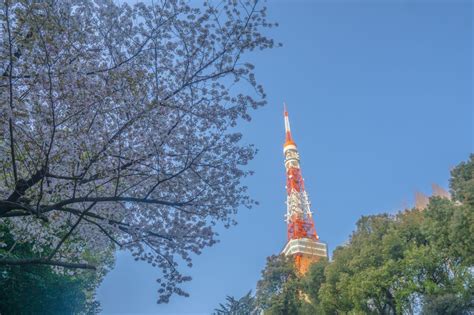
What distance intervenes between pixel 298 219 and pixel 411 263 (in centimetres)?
2876

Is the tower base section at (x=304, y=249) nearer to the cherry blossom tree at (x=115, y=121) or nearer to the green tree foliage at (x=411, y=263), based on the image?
the green tree foliage at (x=411, y=263)

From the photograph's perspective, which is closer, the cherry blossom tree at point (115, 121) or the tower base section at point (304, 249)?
the cherry blossom tree at point (115, 121)

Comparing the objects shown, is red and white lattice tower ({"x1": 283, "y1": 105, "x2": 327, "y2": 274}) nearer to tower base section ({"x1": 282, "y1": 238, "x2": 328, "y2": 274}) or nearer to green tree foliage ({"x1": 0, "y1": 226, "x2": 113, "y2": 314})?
tower base section ({"x1": 282, "y1": 238, "x2": 328, "y2": 274})

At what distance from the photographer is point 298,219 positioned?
1748 inches

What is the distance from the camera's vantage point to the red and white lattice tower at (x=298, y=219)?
40.5 metres

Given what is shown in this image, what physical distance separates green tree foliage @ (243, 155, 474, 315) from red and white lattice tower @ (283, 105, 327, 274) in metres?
19.5

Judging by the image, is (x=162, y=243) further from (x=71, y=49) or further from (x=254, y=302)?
(x=254, y=302)

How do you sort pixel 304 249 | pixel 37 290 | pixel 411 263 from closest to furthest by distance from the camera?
pixel 37 290 < pixel 411 263 < pixel 304 249

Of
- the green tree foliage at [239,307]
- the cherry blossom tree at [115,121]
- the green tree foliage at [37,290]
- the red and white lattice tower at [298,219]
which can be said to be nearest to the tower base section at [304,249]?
the red and white lattice tower at [298,219]

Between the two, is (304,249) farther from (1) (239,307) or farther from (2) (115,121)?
(2) (115,121)

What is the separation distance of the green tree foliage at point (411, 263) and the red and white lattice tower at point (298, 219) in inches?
766

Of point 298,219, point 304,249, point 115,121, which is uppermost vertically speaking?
point 298,219

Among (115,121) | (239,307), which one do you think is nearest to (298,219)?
(239,307)

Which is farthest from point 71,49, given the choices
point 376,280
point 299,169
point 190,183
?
point 299,169
